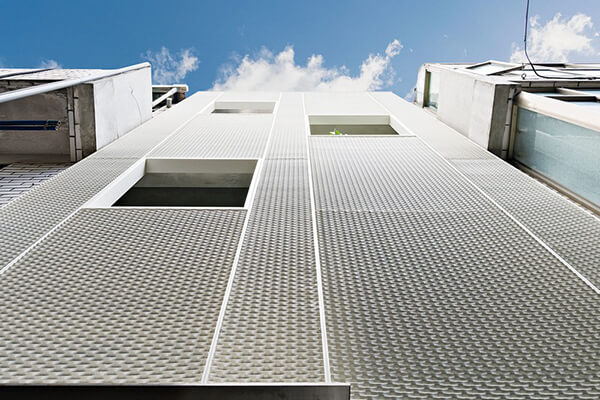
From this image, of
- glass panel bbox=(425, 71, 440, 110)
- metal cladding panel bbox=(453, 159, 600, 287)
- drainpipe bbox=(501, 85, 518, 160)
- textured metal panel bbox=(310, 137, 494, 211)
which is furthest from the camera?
glass panel bbox=(425, 71, 440, 110)

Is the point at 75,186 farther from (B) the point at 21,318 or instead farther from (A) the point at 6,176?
(B) the point at 21,318

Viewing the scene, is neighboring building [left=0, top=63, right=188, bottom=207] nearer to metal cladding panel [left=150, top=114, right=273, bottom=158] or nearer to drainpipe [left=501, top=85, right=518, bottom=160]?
metal cladding panel [left=150, top=114, right=273, bottom=158]

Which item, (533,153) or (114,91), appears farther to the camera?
(114,91)

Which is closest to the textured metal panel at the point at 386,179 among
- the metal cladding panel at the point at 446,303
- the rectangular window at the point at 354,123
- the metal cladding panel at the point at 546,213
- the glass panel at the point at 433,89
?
the metal cladding panel at the point at 446,303

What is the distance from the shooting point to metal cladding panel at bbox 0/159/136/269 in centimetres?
226

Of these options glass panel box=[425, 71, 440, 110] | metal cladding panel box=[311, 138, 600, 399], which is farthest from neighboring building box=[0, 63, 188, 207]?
glass panel box=[425, 71, 440, 110]

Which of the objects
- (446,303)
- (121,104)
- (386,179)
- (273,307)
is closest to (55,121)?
(121,104)

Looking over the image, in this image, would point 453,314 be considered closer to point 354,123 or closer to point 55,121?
point 55,121

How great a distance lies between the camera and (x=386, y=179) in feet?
10.1

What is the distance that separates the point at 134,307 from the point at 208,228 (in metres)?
0.69

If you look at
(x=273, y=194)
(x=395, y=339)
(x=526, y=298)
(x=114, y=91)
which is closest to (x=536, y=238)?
(x=526, y=298)

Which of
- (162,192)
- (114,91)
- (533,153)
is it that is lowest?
(162,192)

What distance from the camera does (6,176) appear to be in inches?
144

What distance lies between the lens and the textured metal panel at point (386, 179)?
268 centimetres
